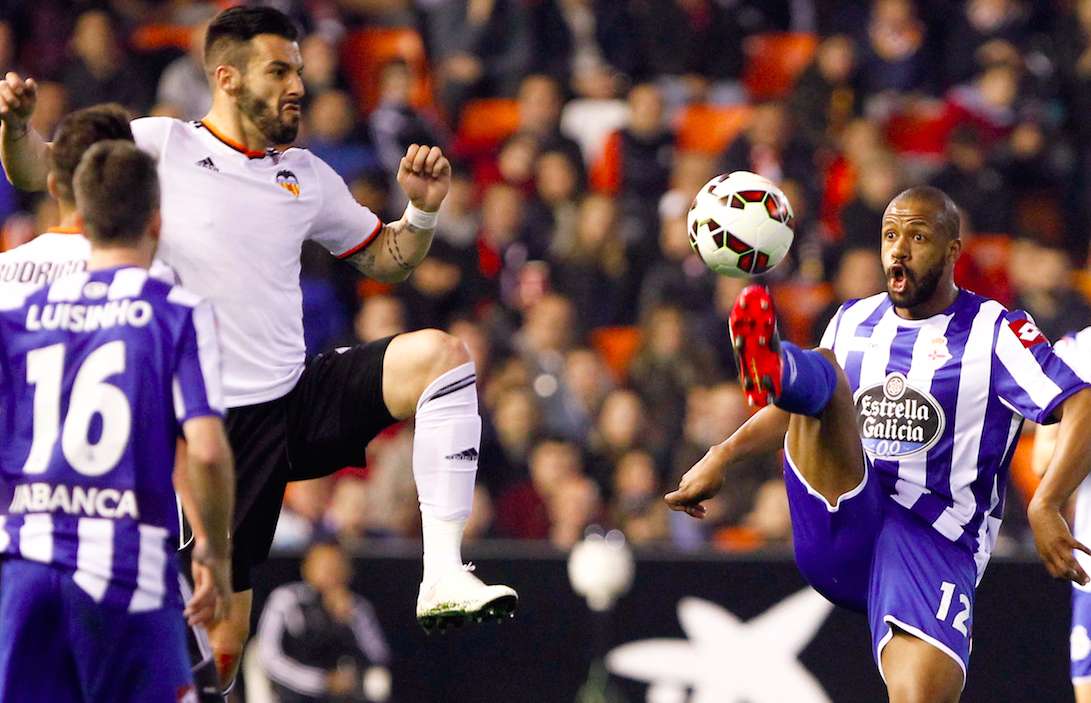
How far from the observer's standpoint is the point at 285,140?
684 centimetres

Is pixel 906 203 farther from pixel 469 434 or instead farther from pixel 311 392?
pixel 311 392

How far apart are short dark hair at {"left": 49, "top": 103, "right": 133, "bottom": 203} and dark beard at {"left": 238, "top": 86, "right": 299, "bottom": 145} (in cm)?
104

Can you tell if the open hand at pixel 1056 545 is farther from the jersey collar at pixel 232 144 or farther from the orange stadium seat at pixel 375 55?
the orange stadium seat at pixel 375 55

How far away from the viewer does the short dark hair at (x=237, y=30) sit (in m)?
6.82

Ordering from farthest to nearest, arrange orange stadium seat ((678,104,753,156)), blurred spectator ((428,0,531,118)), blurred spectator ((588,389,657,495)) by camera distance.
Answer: blurred spectator ((428,0,531,118)), orange stadium seat ((678,104,753,156)), blurred spectator ((588,389,657,495))

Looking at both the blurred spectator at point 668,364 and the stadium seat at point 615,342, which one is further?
the stadium seat at point 615,342

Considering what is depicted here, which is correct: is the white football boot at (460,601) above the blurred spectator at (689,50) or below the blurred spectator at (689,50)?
below

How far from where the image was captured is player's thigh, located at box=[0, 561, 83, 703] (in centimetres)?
520

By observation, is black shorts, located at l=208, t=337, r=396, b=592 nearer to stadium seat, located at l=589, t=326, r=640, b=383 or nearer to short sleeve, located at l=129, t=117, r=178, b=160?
short sleeve, located at l=129, t=117, r=178, b=160

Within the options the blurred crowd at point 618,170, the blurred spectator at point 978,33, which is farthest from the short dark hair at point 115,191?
Answer: the blurred spectator at point 978,33

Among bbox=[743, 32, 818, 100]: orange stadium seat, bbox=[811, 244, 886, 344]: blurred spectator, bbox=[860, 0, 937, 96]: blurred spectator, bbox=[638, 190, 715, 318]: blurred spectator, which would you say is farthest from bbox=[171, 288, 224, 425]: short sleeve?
bbox=[743, 32, 818, 100]: orange stadium seat

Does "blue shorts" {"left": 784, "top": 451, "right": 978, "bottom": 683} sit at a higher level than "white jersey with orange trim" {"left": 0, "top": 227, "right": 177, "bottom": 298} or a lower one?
lower

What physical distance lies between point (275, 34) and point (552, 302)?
6273 mm

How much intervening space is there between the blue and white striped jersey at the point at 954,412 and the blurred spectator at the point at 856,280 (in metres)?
5.54
